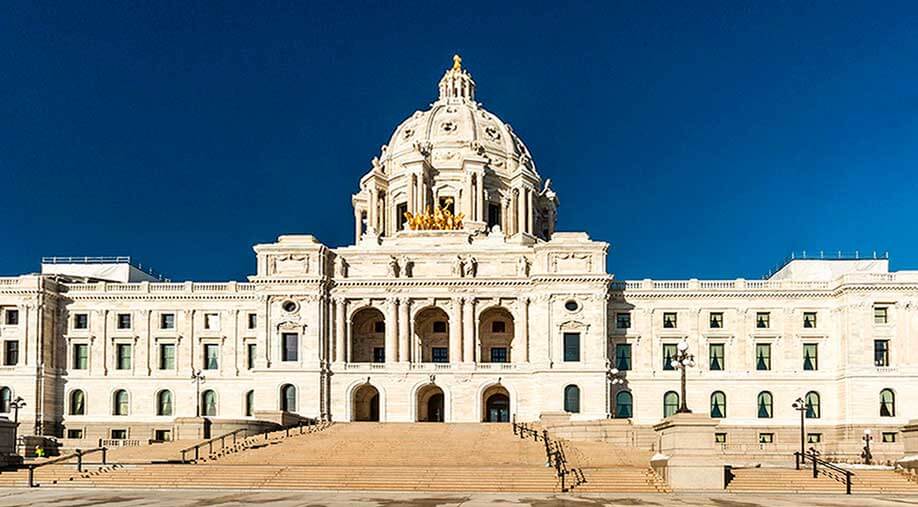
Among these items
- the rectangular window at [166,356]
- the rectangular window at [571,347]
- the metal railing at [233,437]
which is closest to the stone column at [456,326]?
the rectangular window at [571,347]

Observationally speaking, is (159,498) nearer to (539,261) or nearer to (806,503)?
(806,503)

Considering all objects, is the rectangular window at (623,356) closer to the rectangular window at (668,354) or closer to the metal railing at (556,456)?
the rectangular window at (668,354)

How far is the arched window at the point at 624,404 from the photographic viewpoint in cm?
8562

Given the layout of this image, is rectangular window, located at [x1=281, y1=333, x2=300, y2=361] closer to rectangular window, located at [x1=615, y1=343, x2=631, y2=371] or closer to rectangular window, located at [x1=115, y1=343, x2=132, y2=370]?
rectangular window, located at [x1=115, y1=343, x2=132, y2=370]

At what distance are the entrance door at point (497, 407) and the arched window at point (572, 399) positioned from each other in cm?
695

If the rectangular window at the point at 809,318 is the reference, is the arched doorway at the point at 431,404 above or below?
below

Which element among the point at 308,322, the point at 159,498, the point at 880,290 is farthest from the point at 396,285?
the point at 159,498

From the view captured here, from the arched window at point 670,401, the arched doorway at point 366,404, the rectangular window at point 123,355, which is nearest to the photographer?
the arched doorway at point 366,404

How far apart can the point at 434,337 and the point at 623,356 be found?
1622cm

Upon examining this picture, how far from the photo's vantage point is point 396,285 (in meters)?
84.9

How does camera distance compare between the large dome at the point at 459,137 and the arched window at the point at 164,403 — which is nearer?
the arched window at the point at 164,403

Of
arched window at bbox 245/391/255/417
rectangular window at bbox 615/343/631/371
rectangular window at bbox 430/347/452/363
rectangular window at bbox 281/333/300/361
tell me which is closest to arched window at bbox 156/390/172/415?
arched window at bbox 245/391/255/417

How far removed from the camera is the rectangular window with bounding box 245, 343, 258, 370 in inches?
3482

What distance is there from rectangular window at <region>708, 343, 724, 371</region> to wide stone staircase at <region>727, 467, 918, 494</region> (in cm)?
3918
